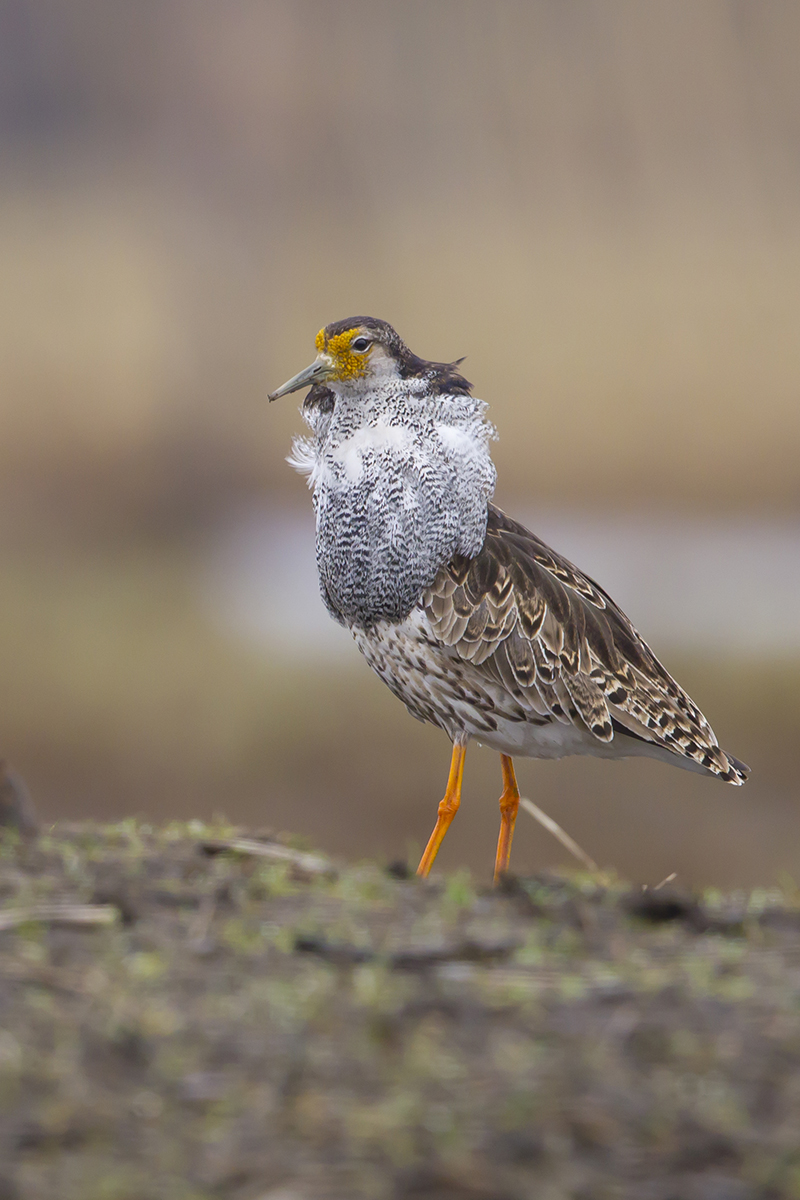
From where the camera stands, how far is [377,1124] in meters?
2.44

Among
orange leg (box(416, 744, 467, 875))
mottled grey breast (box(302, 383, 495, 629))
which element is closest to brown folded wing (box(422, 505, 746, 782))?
mottled grey breast (box(302, 383, 495, 629))

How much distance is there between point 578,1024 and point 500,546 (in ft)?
9.64

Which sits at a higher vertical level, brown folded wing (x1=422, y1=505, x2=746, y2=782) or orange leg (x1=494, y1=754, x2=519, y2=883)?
brown folded wing (x1=422, y1=505, x2=746, y2=782)

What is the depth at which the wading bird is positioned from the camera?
5.30 m

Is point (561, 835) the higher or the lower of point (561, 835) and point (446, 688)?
the lower

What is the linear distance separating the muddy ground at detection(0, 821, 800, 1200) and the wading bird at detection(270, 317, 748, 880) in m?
1.70

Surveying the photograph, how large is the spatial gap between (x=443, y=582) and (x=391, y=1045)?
2.79m

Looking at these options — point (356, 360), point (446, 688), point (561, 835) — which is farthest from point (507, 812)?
point (356, 360)

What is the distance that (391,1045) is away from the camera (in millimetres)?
2697

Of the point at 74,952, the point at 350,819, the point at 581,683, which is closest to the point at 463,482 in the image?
the point at 581,683

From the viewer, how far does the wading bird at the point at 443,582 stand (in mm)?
5301

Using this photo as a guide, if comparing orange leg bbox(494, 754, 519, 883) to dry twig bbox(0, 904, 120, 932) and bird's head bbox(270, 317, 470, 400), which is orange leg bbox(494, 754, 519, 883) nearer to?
bird's head bbox(270, 317, 470, 400)

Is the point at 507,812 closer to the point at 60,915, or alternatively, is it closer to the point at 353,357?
the point at 353,357

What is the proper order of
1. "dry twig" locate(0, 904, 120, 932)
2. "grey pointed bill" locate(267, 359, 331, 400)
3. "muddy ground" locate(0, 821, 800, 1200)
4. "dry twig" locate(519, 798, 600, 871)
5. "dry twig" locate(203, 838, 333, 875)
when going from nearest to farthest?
"muddy ground" locate(0, 821, 800, 1200), "dry twig" locate(0, 904, 120, 932), "dry twig" locate(203, 838, 333, 875), "dry twig" locate(519, 798, 600, 871), "grey pointed bill" locate(267, 359, 331, 400)
